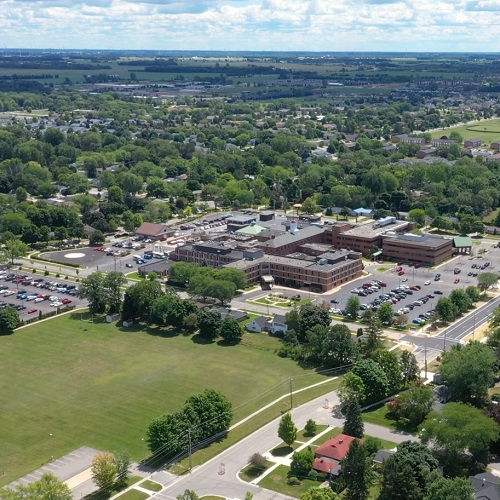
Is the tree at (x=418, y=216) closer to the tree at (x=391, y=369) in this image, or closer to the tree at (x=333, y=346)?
the tree at (x=333, y=346)

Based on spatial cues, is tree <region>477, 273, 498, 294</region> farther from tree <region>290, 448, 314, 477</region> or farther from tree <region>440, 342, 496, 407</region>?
tree <region>290, 448, 314, 477</region>

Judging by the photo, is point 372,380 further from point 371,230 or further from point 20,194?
point 20,194

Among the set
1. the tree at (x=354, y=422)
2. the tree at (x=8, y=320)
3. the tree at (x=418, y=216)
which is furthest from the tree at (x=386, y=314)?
the tree at (x=418, y=216)

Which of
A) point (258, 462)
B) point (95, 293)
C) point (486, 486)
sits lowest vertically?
point (258, 462)

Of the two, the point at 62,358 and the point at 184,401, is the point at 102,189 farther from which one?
the point at 184,401

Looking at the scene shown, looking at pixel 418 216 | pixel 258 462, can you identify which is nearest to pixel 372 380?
pixel 258 462
